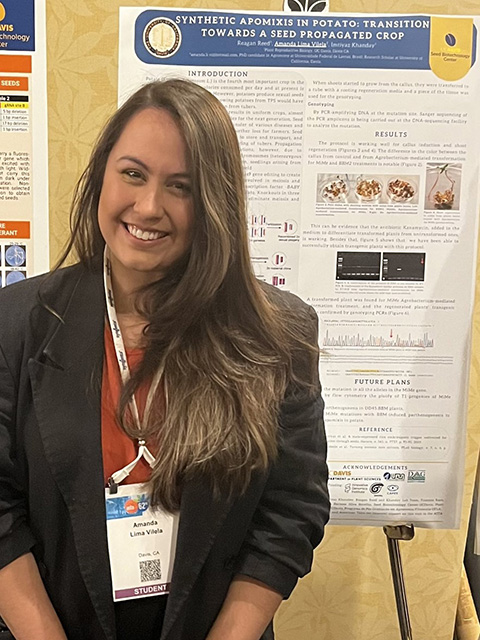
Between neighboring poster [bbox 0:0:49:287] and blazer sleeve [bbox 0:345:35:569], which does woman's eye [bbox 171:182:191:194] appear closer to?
blazer sleeve [bbox 0:345:35:569]

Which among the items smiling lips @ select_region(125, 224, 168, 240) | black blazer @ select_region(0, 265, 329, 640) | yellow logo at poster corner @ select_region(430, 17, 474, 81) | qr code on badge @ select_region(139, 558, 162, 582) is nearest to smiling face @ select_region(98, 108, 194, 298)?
smiling lips @ select_region(125, 224, 168, 240)

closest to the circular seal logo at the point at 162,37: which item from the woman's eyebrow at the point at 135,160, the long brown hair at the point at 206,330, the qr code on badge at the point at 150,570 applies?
the long brown hair at the point at 206,330

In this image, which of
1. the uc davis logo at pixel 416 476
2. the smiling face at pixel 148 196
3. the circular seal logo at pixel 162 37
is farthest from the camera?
the uc davis logo at pixel 416 476

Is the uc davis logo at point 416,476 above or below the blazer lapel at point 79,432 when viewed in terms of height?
below

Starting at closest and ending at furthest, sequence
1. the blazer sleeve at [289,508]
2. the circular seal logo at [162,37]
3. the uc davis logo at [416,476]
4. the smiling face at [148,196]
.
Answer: the smiling face at [148,196] → the blazer sleeve at [289,508] → the circular seal logo at [162,37] → the uc davis logo at [416,476]

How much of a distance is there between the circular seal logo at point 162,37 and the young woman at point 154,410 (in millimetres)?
390

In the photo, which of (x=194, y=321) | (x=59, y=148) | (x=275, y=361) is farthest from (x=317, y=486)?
(x=59, y=148)

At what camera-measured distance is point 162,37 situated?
1.67 meters

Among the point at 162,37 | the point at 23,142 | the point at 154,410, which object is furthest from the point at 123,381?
the point at 162,37

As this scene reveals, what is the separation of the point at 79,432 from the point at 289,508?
415 millimetres

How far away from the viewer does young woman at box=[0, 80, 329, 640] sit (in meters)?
1.30

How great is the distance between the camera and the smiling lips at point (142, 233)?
1.31 metres

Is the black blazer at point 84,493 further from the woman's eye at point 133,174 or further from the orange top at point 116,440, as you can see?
the woman's eye at point 133,174

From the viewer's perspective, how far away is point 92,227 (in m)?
1.40
